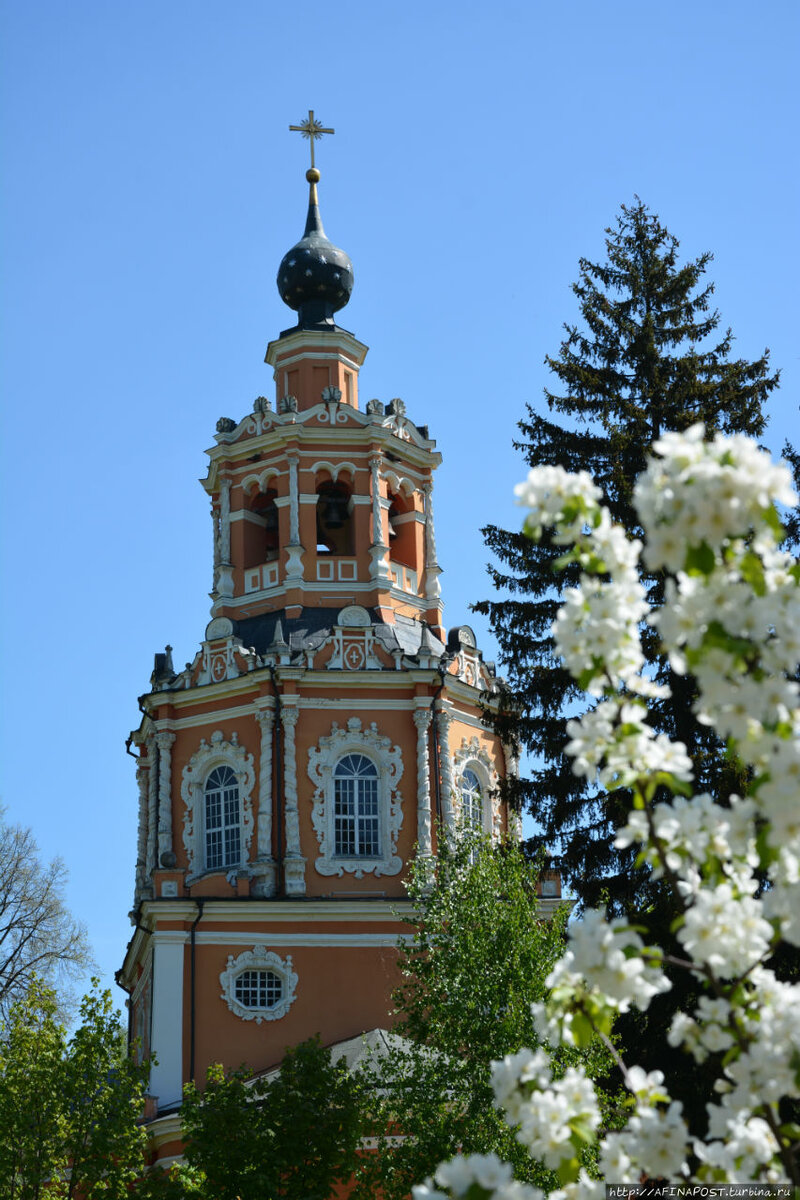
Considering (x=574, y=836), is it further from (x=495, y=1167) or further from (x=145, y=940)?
(x=495, y=1167)

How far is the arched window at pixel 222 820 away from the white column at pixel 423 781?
3.42m

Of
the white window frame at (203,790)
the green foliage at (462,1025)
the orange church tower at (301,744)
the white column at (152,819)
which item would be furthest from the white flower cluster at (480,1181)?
the white column at (152,819)

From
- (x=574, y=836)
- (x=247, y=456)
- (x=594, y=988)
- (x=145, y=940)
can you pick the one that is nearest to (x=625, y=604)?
Answer: (x=594, y=988)

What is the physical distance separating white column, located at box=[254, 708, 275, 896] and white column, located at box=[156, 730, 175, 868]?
2140 mm

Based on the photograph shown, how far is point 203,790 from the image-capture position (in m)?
30.9

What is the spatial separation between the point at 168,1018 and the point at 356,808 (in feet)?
16.9

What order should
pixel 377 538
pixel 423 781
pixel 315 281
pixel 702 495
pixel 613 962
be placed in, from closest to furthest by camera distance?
pixel 702 495 < pixel 613 962 < pixel 423 781 < pixel 377 538 < pixel 315 281

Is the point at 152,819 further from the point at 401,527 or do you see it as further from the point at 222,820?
the point at 401,527

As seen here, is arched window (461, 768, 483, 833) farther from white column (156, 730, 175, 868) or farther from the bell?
the bell

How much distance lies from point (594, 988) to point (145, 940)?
24.7 metres

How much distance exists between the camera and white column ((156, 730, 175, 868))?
30.7 m

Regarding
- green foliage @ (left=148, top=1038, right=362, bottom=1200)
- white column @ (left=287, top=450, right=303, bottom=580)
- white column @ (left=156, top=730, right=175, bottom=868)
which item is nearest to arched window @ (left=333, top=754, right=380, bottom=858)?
white column @ (left=156, top=730, right=175, bottom=868)

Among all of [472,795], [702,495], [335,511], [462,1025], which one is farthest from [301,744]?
[702,495]

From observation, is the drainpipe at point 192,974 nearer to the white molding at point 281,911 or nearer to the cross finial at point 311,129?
the white molding at point 281,911
